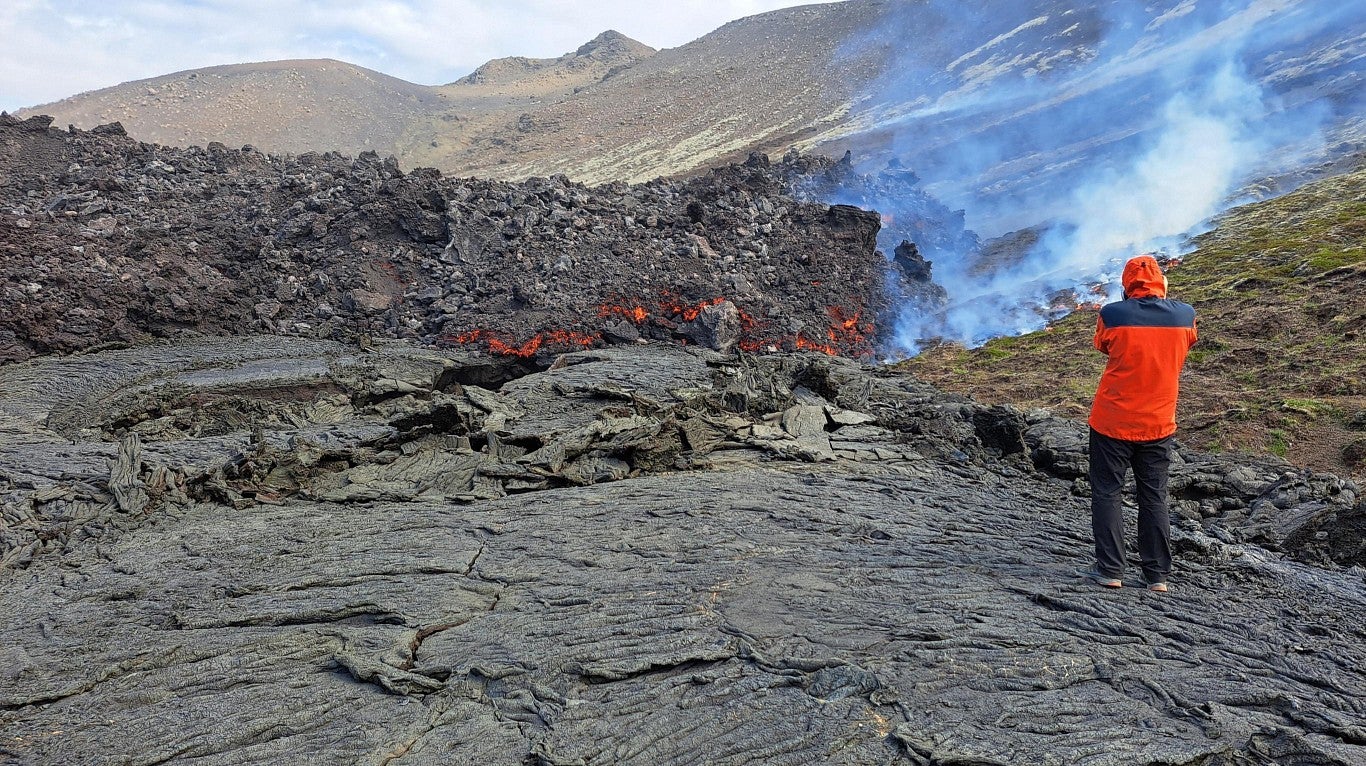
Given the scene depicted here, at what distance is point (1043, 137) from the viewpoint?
4469 centimetres

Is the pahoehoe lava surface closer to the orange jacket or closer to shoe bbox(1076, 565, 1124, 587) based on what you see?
shoe bbox(1076, 565, 1124, 587)

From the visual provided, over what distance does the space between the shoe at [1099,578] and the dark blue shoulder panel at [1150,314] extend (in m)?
1.74

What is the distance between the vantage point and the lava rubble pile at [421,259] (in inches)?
645

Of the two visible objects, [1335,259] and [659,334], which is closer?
[659,334]

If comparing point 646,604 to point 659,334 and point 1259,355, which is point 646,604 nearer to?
point 659,334

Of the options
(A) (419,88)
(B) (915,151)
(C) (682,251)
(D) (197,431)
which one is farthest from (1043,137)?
(A) (419,88)

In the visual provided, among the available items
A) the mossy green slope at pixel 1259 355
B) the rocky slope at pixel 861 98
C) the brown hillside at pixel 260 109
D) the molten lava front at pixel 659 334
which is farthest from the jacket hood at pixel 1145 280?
the brown hillside at pixel 260 109

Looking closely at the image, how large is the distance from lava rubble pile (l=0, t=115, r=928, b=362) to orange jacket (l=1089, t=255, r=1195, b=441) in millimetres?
11487

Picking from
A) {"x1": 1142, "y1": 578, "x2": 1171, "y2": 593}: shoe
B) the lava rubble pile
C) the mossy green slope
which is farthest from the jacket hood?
the lava rubble pile

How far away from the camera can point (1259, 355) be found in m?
14.0

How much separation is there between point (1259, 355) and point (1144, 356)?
11.2 meters

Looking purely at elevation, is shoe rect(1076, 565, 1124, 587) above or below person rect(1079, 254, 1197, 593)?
below

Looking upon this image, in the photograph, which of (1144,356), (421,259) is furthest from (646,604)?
(421,259)

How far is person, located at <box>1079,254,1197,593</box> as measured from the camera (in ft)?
17.4
